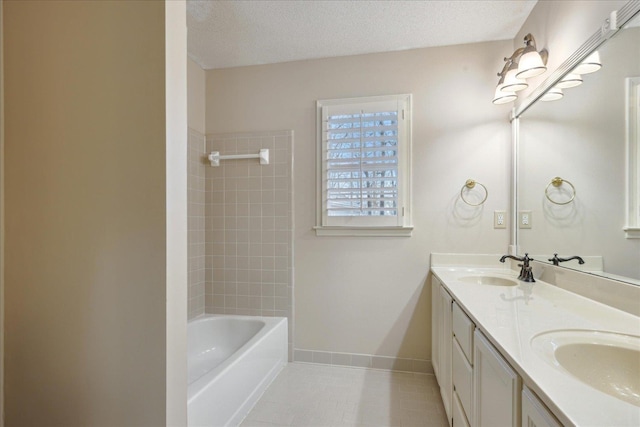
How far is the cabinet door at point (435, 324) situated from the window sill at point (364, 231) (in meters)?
0.40

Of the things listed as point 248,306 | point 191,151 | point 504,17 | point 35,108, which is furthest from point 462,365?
point 191,151

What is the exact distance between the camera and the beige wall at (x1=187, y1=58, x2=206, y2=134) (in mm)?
2432

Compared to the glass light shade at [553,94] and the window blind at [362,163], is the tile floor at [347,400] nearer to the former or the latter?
the window blind at [362,163]

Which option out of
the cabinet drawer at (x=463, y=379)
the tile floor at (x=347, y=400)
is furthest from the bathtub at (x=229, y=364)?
the cabinet drawer at (x=463, y=379)

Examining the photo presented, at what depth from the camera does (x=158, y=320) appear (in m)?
0.92

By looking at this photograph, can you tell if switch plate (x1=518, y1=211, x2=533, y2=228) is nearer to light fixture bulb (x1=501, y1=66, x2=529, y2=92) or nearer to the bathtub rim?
light fixture bulb (x1=501, y1=66, x2=529, y2=92)

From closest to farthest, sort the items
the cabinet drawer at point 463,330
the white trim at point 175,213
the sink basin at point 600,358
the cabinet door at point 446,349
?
1. the sink basin at point 600,358
2. the white trim at point 175,213
3. the cabinet drawer at point 463,330
4. the cabinet door at point 446,349

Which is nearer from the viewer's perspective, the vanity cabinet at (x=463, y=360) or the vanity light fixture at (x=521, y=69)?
the vanity cabinet at (x=463, y=360)

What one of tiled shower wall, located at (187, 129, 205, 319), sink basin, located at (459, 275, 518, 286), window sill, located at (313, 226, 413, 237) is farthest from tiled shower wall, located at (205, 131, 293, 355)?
sink basin, located at (459, 275, 518, 286)

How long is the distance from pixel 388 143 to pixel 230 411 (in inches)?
81.6

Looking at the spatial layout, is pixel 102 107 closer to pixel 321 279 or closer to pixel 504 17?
pixel 321 279

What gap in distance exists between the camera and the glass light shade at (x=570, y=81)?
4.58 feet

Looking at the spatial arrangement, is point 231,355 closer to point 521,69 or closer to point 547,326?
point 547,326

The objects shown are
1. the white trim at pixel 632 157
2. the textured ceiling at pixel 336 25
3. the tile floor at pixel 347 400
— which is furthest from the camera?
the textured ceiling at pixel 336 25
